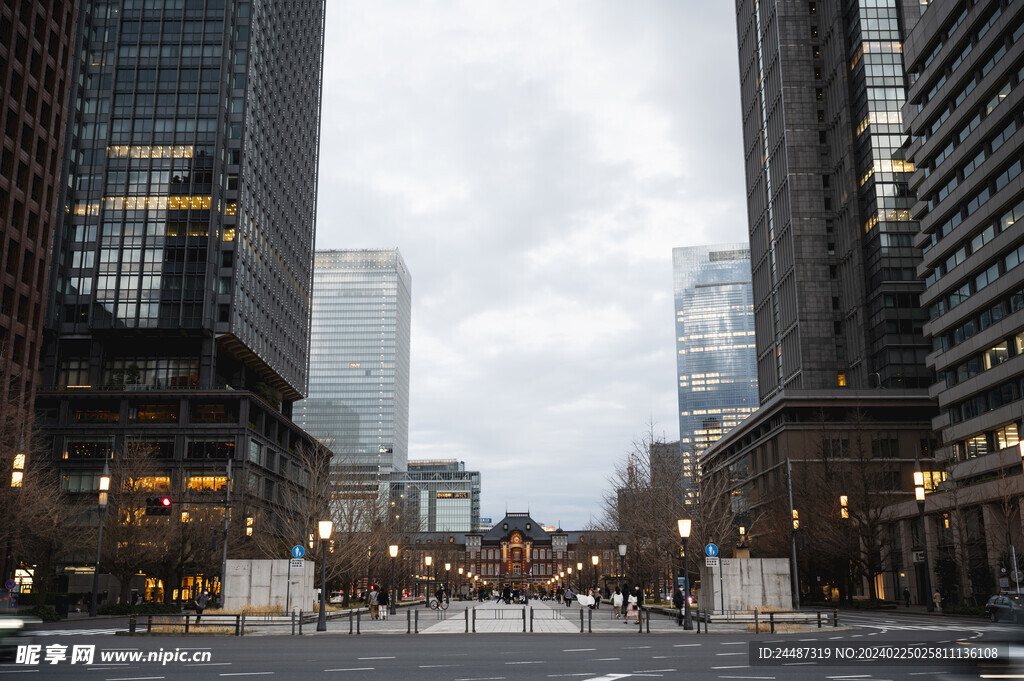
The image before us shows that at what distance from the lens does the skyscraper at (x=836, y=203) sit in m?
101

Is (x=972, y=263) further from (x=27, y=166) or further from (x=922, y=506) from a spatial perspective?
(x=27, y=166)

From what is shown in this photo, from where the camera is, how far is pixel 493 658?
2252 cm

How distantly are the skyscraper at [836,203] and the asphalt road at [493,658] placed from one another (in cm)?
7551

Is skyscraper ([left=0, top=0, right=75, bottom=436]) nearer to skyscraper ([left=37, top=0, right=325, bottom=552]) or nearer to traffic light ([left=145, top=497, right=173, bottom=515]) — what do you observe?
skyscraper ([left=37, top=0, right=325, bottom=552])

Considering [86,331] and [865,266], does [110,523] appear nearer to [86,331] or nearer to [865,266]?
[86,331]

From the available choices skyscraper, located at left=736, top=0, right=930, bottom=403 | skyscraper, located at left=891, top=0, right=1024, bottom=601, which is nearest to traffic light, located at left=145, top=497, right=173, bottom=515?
skyscraper, located at left=891, top=0, right=1024, bottom=601

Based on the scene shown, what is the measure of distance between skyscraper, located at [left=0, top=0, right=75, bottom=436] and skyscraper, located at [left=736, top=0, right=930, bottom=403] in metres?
85.8

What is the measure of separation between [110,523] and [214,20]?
198ft

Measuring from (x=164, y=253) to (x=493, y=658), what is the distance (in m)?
79.8

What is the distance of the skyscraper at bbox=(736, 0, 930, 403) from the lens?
100625mm

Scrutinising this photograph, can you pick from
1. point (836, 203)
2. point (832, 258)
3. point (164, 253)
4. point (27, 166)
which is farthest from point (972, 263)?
point (164, 253)

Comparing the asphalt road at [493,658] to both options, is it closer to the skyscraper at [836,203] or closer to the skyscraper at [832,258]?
the skyscraper at [832,258]

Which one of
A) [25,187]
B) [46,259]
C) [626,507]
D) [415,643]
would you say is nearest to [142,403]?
[46,259]

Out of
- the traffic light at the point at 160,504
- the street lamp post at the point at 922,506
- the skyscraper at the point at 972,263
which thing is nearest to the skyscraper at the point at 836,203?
the skyscraper at the point at 972,263
